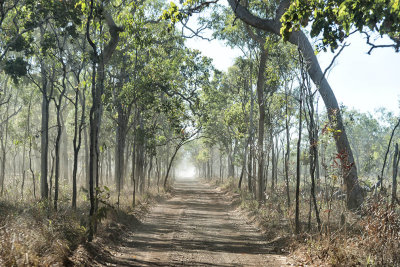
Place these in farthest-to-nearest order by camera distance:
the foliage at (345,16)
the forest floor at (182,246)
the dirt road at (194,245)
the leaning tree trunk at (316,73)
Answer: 1. the leaning tree trunk at (316,73)
2. the dirt road at (194,245)
3. the forest floor at (182,246)
4. the foliage at (345,16)

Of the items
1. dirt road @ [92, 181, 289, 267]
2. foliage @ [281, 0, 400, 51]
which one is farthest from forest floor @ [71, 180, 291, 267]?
foliage @ [281, 0, 400, 51]

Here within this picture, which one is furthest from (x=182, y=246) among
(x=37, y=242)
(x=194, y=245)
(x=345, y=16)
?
(x=345, y=16)

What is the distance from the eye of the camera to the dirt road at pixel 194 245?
8625 millimetres

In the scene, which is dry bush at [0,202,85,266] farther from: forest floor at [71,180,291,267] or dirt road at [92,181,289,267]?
dirt road at [92,181,289,267]

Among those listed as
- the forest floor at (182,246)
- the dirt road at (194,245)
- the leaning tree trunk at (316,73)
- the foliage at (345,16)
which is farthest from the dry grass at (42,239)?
the leaning tree trunk at (316,73)

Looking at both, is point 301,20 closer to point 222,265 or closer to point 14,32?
point 222,265

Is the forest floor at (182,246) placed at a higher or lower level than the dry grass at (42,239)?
lower

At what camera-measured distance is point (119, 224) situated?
42.2 feet

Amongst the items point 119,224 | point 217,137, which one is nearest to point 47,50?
point 119,224

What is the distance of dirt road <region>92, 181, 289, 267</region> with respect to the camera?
340 inches

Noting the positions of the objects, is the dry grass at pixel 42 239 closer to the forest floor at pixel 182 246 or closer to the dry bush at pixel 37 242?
the dry bush at pixel 37 242

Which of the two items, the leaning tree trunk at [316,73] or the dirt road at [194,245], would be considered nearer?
the dirt road at [194,245]

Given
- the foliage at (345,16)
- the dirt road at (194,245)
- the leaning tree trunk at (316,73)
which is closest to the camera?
the foliage at (345,16)

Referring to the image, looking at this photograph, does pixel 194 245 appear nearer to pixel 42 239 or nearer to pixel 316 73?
pixel 42 239
